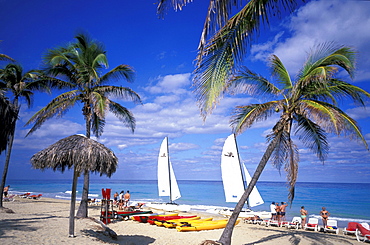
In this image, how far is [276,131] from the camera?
Answer: 26.4ft

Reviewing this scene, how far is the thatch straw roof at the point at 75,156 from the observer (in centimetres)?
712

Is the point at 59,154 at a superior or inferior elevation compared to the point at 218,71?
inferior

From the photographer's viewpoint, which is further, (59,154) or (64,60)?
(64,60)

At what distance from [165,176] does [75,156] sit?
14083 mm

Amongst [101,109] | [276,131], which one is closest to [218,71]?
[276,131]

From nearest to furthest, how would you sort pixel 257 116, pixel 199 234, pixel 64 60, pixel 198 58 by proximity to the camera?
pixel 198 58 → pixel 257 116 → pixel 199 234 → pixel 64 60

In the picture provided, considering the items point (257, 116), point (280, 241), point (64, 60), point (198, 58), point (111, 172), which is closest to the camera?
point (198, 58)

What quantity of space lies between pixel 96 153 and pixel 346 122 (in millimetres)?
6525

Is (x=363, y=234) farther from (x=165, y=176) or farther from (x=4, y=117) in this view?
(x=4, y=117)

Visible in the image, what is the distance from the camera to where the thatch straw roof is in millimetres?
7121

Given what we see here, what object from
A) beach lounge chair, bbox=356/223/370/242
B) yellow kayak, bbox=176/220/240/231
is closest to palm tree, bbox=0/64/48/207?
yellow kayak, bbox=176/220/240/231

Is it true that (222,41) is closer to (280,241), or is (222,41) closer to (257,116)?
(257,116)

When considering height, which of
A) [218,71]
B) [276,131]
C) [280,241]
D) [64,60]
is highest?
[64,60]

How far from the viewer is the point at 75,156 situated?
23.4 feet
